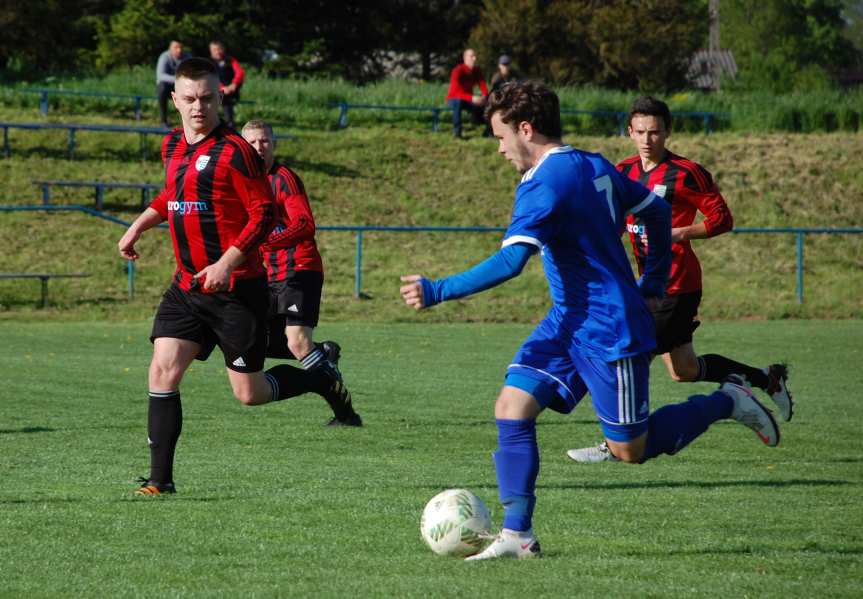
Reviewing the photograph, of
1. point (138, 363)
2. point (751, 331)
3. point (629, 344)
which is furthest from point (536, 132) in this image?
point (751, 331)

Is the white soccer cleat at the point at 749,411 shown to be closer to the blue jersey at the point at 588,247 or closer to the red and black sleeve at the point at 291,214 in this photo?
the blue jersey at the point at 588,247

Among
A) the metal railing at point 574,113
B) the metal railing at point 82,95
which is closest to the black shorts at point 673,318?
the metal railing at point 574,113

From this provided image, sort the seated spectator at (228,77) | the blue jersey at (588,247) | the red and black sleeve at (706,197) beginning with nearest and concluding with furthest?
1. the blue jersey at (588,247)
2. the red and black sleeve at (706,197)
3. the seated spectator at (228,77)

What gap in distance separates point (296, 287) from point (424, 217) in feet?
57.6

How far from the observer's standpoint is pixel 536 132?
537 centimetres

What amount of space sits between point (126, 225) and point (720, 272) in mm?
11171

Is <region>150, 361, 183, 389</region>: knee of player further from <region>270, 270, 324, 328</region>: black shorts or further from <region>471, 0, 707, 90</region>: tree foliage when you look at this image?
<region>471, 0, 707, 90</region>: tree foliage

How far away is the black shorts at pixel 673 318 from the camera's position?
906cm

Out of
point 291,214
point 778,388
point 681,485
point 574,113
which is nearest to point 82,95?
point 574,113

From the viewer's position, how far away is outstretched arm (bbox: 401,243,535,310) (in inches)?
198

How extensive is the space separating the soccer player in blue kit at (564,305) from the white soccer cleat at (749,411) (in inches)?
43.7

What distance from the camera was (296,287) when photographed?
33.5ft

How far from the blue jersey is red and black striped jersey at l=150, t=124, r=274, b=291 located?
1.94 meters

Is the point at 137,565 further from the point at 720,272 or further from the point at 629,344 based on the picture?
the point at 720,272
